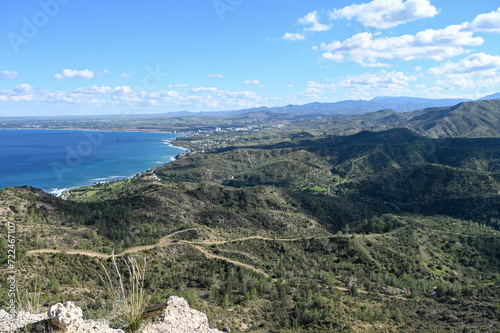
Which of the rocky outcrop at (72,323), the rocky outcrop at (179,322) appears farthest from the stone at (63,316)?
the rocky outcrop at (179,322)

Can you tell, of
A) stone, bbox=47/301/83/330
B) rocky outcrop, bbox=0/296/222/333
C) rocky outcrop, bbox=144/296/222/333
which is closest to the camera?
stone, bbox=47/301/83/330

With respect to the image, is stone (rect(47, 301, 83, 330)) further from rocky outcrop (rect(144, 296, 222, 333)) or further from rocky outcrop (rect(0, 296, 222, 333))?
rocky outcrop (rect(144, 296, 222, 333))

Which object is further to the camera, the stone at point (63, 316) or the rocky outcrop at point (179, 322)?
the rocky outcrop at point (179, 322)

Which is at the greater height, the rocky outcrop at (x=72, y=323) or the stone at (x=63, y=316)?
the stone at (x=63, y=316)

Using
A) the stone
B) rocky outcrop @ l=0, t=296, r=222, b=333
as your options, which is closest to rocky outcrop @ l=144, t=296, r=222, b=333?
rocky outcrop @ l=0, t=296, r=222, b=333

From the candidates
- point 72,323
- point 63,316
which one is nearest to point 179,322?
point 72,323

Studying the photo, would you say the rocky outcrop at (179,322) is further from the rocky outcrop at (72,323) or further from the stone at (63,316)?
the stone at (63,316)

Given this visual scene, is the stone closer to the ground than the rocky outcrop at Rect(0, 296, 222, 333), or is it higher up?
higher up

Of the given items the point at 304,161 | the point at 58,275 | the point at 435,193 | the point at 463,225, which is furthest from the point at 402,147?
the point at 58,275
